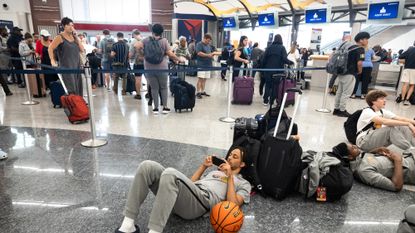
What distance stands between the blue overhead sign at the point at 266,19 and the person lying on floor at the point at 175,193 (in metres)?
13.5

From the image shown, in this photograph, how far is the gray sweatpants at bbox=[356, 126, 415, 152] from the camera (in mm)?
3033

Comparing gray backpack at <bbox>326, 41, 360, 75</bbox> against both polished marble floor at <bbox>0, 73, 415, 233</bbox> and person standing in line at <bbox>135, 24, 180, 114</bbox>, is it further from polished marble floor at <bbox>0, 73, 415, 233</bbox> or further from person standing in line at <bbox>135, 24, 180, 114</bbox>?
person standing in line at <bbox>135, 24, 180, 114</bbox>

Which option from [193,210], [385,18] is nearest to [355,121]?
[193,210]

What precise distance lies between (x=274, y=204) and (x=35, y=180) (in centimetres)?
239

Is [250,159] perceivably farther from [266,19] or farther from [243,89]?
[266,19]

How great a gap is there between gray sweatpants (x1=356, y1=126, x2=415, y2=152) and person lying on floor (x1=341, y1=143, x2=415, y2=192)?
15 centimetres

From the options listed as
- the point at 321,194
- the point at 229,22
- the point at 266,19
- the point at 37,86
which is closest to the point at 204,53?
the point at 37,86

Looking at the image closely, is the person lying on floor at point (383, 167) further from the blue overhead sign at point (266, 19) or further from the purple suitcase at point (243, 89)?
the blue overhead sign at point (266, 19)

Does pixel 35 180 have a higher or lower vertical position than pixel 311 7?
lower

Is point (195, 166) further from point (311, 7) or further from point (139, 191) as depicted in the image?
point (311, 7)

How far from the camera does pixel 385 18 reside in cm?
970

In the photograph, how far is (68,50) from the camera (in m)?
4.73

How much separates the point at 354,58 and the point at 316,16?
7.59 m

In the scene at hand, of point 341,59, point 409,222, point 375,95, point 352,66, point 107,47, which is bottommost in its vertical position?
point 409,222
